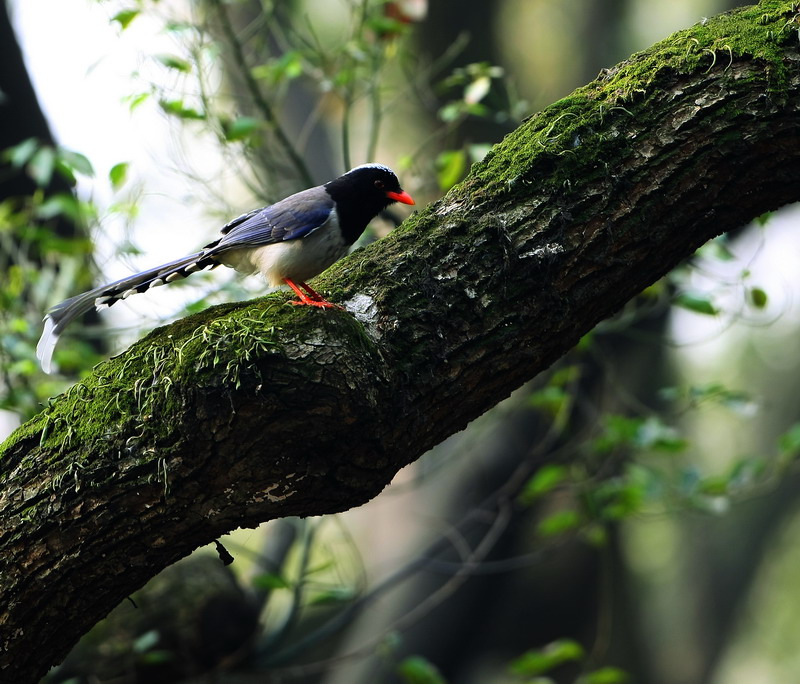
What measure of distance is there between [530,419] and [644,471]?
106 inches

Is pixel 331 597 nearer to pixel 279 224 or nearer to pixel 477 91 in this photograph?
pixel 279 224

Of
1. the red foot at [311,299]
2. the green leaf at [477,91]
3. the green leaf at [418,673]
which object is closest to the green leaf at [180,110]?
the green leaf at [477,91]

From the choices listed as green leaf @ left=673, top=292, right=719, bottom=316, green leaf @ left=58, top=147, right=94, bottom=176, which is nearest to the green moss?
green leaf @ left=673, top=292, right=719, bottom=316

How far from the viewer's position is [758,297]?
504 centimetres

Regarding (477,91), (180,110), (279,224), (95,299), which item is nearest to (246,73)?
(180,110)

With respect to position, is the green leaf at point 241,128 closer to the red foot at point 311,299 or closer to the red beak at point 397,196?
the red beak at point 397,196

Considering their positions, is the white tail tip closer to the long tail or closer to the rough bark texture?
the long tail

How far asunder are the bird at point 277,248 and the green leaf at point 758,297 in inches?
93.4

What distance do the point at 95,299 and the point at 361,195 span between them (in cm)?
150

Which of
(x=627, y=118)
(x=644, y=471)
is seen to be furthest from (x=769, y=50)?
(x=644, y=471)

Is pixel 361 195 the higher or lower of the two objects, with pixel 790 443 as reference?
higher

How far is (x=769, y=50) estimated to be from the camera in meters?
3.12

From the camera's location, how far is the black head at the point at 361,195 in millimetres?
4184

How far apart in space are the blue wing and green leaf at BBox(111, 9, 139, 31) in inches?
63.8
